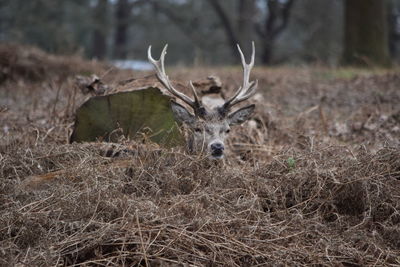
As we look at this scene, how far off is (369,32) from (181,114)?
386 inches

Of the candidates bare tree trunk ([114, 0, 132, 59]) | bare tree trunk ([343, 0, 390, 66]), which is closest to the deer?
bare tree trunk ([343, 0, 390, 66])

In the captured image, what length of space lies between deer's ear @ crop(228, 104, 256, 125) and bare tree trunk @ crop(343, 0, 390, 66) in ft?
29.1

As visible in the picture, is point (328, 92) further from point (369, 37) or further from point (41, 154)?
point (41, 154)

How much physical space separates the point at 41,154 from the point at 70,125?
1478 mm

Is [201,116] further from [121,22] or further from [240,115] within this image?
[121,22]

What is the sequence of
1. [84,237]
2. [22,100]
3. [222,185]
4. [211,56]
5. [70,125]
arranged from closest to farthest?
1. [84,237]
2. [222,185]
3. [70,125]
4. [22,100]
5. [211,56]

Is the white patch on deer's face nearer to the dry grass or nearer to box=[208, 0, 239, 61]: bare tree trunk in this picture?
the dry grass

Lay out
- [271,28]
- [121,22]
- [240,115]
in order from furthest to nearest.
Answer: [121,22] → [271,28] → [240,115]

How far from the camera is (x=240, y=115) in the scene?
6164mm

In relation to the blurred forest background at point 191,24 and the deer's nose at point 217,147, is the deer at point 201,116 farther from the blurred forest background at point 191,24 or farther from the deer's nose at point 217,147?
the blurred forest background at point 191,24

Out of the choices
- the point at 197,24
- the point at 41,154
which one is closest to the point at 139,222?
the point at 41,154

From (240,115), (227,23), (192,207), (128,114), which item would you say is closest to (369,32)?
(240,115)

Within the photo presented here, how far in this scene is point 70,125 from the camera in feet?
21.4

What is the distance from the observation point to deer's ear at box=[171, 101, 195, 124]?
582cm
